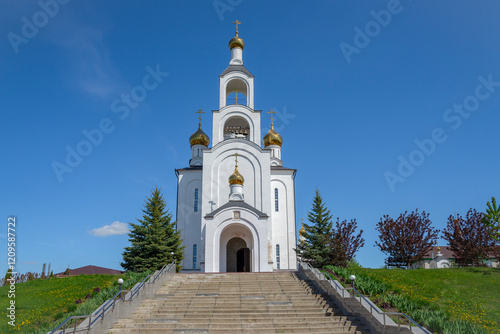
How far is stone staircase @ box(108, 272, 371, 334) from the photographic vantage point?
432 inches

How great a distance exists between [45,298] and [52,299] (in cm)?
54

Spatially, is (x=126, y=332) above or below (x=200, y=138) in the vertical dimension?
below

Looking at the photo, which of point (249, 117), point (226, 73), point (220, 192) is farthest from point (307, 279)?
point (226, 73)

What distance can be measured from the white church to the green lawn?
280 inches

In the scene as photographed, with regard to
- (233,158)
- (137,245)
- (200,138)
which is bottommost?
(137,245)

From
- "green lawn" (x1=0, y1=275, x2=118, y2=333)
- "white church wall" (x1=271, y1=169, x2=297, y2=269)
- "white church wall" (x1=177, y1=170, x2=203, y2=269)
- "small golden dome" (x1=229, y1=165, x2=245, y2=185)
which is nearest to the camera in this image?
"green lawn" (x1=0, y1=275, x2=118, y2=333)

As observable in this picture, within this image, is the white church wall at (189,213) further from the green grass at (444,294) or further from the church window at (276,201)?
the green grass at (444,294)

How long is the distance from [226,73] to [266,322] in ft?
69.6

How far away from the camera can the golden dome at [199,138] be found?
31.7 metres

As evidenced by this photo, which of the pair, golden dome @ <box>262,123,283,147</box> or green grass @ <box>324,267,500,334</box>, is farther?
golden dome @ <box>262,123,283,147</box>

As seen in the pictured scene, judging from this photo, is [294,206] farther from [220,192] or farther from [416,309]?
[416,309]

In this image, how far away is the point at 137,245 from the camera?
2050cm

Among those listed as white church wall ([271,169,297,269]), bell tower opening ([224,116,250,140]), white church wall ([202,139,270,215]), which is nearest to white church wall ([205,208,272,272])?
white church wall ([202,139,270,215])

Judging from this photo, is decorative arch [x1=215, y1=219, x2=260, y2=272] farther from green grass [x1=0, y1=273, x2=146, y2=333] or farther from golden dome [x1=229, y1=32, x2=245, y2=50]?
golden dome [x1=229, y1=32, x2=245, y2=50]
